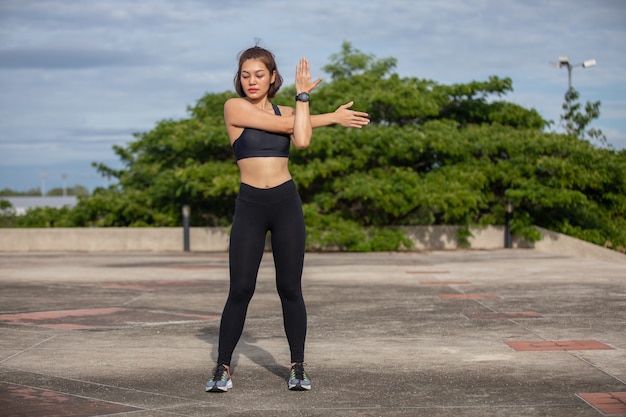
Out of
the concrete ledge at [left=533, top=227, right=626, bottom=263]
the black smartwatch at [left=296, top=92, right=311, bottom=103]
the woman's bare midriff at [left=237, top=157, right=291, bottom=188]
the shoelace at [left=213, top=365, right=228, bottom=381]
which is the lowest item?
the concrete ledge at [left=533, top=227, right=626, bottom=263]

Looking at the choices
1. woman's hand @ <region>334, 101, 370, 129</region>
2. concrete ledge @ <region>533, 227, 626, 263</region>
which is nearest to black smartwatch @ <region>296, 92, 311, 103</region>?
woman's hand @ <region>334, 101, 370, 129</region>

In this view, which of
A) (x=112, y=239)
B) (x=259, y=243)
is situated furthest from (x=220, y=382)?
(x=112, y=239)

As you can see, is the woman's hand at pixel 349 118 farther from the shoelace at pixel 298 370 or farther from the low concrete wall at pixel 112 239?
the low concrete wall at pixel 112 239

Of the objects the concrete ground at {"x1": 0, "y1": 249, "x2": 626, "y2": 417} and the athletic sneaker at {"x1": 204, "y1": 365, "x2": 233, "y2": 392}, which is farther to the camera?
the athletic sneaker at {"x1": 204, "y1": 365, "x2": 233, "y2": 392}

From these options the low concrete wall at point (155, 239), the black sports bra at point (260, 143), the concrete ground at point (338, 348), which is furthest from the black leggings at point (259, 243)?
the low concrete wall at point (155, 239)

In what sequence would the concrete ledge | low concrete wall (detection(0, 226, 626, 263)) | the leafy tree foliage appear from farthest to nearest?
low concrete wall (detection(0, 226, 626, 263)), the leafy tree foliage, the concrete ledge

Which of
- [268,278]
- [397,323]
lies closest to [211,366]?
[397,323]

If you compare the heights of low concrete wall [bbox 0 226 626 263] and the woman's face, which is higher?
the woman's face

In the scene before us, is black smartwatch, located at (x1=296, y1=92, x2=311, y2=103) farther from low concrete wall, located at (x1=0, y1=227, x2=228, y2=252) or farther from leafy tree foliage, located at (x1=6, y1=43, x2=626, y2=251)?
low concrete wall, located at (x1=0, y1=227, x2=228, y2=252)

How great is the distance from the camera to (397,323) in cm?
871

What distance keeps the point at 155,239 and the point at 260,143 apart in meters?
20.6

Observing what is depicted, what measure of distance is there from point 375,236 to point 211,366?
1811cm

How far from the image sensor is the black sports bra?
5445 millimetres

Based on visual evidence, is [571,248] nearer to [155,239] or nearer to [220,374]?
[155,239]
